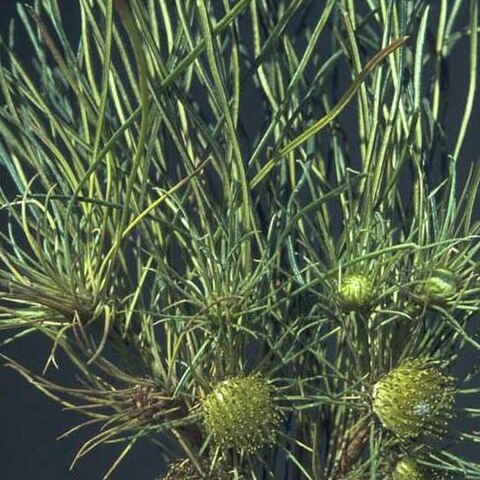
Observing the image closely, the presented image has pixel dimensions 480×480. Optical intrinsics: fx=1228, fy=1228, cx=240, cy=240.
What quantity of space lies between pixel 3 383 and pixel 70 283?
921mm

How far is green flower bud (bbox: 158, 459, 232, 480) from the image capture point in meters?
0.88

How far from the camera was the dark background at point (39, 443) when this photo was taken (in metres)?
1.64

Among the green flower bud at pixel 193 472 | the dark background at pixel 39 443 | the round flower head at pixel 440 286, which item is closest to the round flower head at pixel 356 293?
the round flower head at pixel 440 286

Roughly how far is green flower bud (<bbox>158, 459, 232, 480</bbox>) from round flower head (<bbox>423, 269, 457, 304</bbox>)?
0.64 ft

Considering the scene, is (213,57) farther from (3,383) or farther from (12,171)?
(3,383)

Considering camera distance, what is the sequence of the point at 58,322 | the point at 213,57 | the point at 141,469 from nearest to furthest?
the point at 213,57
the point at 58,322
the point at 141,469

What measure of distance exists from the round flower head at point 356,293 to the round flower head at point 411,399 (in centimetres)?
6

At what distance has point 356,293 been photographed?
804 mm

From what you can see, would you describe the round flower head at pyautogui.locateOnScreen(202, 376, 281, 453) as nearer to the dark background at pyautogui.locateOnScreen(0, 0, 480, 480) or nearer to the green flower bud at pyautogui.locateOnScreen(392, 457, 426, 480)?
the green flower bud at pyautogui.locateOnScreen(392, 457, 426, 480)

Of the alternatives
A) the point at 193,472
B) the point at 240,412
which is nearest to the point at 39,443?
the point at 193,472

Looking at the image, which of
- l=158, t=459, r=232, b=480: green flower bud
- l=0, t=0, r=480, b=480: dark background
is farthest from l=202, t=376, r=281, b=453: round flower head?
l=0, t=0, r=480, b=480: dark background

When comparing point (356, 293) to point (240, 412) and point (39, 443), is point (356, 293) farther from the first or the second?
point (39, 443)

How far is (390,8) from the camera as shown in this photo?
0.86 metres

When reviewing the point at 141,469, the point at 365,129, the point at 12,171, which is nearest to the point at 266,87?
the point at 365,129
